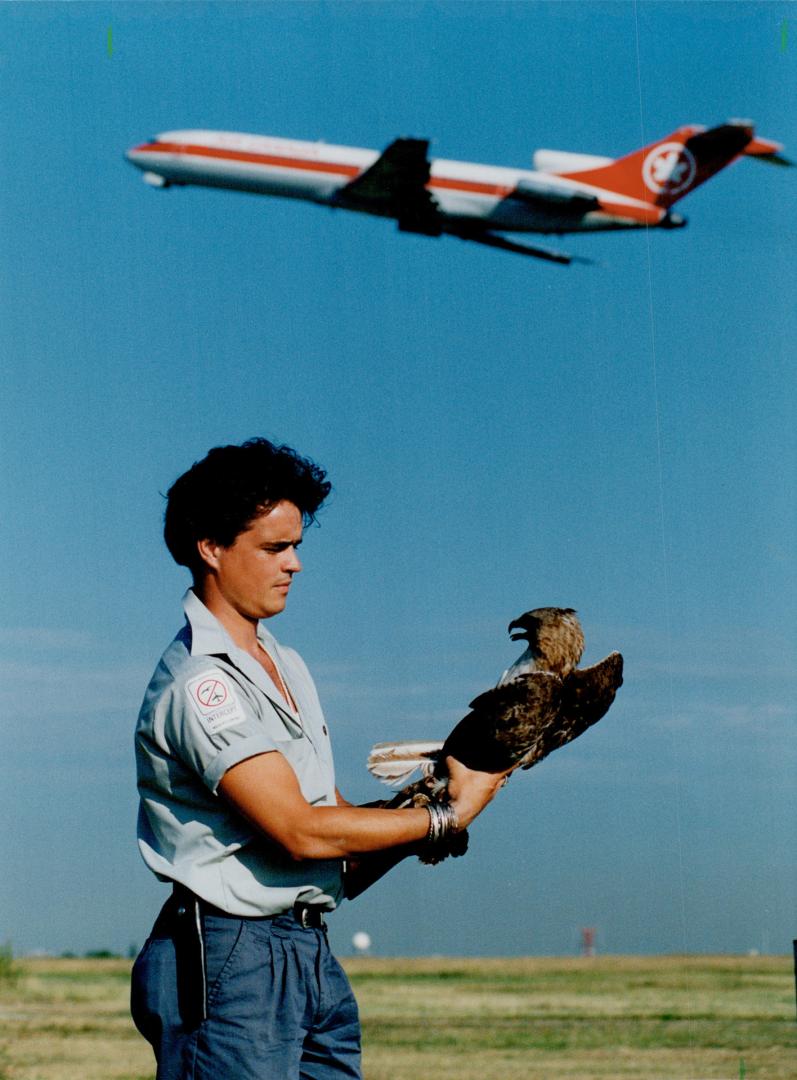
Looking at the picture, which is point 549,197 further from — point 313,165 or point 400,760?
point 400,760

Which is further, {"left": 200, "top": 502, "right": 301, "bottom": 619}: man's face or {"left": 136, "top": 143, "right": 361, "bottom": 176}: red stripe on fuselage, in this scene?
{"left": 136, "top": 143, "right": 361, "bottom": 176}: red stripe on fuselage

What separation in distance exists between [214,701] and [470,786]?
0.60 metres

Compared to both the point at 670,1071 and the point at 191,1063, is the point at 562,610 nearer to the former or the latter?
the point at 191,1063

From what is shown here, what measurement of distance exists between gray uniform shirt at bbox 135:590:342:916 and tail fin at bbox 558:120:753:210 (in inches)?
1169

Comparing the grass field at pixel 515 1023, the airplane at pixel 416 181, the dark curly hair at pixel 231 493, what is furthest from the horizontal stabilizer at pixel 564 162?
the dark curly hair at pixel 231 493

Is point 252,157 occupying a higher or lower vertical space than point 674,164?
lower

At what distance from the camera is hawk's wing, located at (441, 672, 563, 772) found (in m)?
3.17

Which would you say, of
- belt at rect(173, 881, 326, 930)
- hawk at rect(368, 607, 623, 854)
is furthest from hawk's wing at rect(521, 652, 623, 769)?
belt at rect(173, 881, 326, 930)

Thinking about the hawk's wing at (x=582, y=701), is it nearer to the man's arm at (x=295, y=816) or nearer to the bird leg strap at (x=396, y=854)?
the bird leg strap at (x=396, y=854)

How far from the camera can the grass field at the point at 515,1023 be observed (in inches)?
362

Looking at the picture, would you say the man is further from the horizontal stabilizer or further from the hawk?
the horizontal stabilizer

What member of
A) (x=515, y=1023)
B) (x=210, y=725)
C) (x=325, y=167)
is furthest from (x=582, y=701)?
(x=325, y=167)

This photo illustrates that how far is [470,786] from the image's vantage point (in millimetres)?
3230

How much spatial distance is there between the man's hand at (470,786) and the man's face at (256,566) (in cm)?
51
